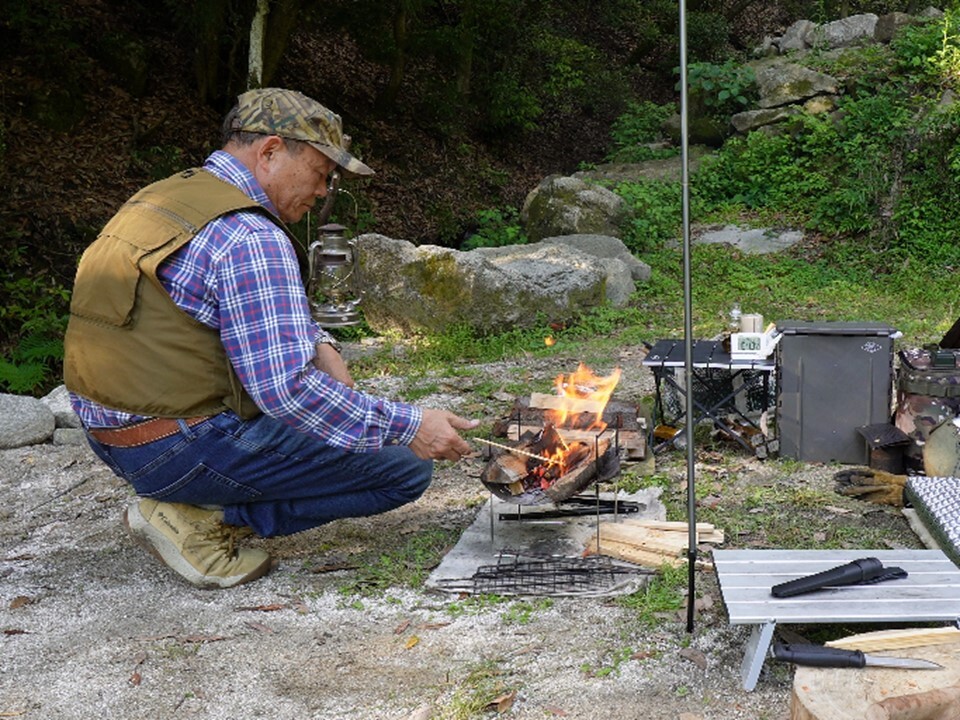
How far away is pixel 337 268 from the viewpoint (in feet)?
23.9

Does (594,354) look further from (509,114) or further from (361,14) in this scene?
(509,114)

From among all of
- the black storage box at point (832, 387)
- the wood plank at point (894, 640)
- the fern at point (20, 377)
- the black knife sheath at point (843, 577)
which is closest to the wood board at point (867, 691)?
the wood plank at point (894, 640)

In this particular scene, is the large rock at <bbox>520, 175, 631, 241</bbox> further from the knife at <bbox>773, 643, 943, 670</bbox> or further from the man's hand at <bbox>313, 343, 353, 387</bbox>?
the knife at <bbox>773, 643, 943, 670</bbox>

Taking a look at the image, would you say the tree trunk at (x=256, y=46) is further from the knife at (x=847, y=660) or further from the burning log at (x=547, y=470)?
the knife at (x=847, y=660)

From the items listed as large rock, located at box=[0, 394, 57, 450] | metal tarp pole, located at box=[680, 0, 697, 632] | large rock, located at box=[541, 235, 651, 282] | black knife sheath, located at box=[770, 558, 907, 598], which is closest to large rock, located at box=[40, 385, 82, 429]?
large rock, located at box=[0, 394, 57, 450]

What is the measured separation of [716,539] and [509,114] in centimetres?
1222

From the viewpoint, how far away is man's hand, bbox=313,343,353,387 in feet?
14.7

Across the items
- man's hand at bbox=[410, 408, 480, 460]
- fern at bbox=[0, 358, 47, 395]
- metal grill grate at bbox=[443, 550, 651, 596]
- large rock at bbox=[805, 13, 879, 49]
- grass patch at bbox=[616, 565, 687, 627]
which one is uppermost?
large rock at bbox=[805, 13, 879, 49]

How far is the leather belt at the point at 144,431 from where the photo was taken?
12.7 feet

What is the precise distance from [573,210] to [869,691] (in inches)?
375

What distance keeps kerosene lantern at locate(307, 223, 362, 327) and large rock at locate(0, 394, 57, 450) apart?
1825 mm

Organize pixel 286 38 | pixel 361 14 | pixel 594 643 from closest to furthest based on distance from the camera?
pixel 594 643 < pixel 286 38 < pixel 361 14

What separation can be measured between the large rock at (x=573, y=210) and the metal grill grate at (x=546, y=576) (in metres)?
7.78

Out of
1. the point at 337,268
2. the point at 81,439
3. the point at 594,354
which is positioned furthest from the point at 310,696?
the point at 594,354
